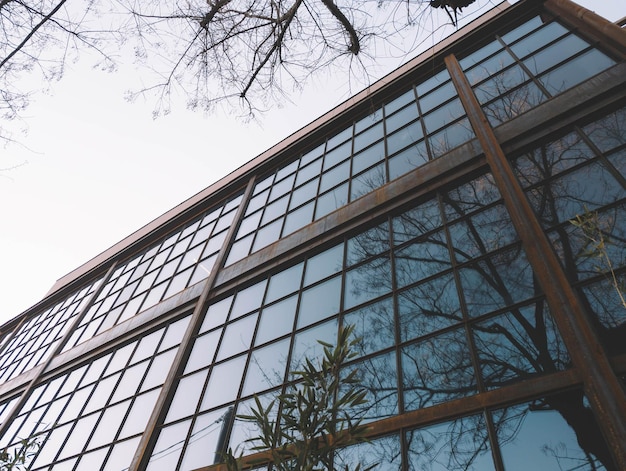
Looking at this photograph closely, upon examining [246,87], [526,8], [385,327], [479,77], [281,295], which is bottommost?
[385,327]

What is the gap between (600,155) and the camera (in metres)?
4.01

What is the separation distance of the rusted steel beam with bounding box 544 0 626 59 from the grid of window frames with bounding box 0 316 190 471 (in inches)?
335

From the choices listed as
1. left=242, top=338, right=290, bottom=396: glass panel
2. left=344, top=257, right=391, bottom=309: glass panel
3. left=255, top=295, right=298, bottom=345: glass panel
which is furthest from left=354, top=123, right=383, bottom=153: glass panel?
left=242, top=338, right=290, bottom=396: glass panel

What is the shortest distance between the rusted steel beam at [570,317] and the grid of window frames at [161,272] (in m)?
6.63

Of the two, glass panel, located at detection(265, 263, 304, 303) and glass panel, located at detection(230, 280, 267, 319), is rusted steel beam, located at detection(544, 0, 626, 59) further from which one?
glass panel, located at detection(230, 280, 267, 319)

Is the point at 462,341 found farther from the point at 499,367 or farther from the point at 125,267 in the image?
the point at 125,267

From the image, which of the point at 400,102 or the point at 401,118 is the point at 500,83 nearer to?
the point at 401,118

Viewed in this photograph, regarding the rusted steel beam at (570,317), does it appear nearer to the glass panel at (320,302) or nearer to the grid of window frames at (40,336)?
the glass panel at (320,302)

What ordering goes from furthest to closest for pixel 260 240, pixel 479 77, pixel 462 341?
pixel 260 240
pixel 479 77
pixel 462 341

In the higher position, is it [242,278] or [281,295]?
[242,278]

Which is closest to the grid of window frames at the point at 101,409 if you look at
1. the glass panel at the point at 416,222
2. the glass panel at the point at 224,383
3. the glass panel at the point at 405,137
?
the glass panel at the point at 224,383

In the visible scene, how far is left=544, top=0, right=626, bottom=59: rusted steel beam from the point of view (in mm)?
4645

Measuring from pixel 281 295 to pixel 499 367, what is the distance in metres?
3.67

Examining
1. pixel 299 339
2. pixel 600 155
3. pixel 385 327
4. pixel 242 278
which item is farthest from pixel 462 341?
pixel 242 278
